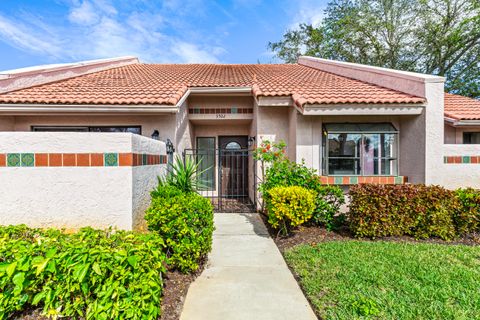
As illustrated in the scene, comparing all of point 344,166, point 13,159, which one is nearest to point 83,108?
point 13,159

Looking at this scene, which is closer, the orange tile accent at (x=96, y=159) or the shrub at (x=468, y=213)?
the orange tile accent at (x=96, y=159)

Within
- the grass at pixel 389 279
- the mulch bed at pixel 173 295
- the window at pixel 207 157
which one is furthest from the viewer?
the window at pixel 207 157

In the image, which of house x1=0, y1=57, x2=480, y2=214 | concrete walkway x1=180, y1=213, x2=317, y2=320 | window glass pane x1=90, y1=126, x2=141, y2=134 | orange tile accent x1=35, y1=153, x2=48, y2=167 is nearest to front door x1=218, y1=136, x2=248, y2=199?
house x1=0, y1=57, x2=480, y2=214

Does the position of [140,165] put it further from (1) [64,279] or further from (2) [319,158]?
(2) [319,158]

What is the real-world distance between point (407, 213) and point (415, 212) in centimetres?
18

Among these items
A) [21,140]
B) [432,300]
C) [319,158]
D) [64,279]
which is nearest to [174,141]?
[21,140]

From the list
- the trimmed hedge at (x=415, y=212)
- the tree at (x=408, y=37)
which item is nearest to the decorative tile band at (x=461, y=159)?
the trimmed hedge at (x=415, y=212)

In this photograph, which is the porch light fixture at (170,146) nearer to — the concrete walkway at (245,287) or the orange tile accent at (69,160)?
the concrete walkway at (245,287)

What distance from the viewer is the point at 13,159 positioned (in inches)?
149

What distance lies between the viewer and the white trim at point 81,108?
6.79 metres

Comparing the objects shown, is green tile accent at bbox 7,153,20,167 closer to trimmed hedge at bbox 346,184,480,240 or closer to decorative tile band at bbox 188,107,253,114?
decorative tile band at bbox 188,107,253,114

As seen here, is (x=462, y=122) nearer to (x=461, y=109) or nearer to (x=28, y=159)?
(x=461, y=109)

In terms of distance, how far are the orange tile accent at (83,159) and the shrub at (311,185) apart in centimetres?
415

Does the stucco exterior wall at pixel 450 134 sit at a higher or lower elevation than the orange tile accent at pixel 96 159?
higher
